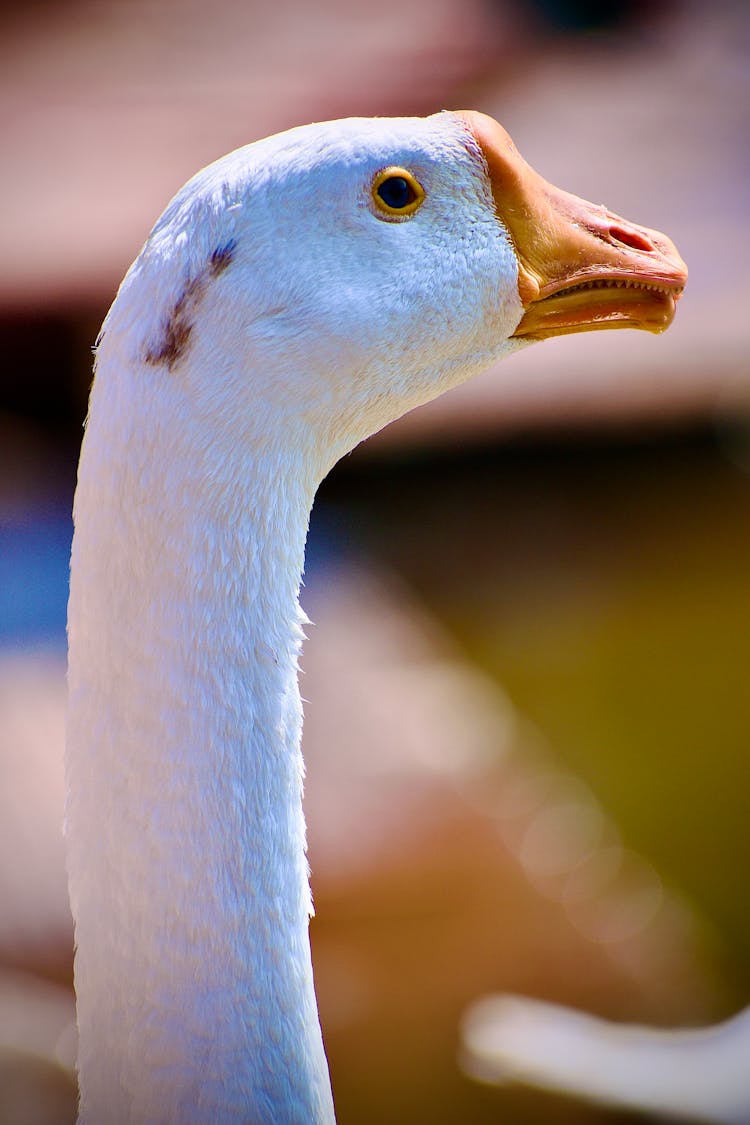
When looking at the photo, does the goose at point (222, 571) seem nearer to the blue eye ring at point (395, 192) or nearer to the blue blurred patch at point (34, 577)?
the blue eye ring at point (395, 192)

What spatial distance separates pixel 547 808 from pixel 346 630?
847 millimetres

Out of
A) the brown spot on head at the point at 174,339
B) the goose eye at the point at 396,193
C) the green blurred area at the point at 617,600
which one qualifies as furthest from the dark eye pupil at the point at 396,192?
the green blurred area at the point at 617,600

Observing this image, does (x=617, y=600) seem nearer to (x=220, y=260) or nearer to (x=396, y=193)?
(x=396, y=193)

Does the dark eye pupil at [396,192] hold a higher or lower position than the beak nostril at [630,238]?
lower

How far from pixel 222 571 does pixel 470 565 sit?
409 centimetres

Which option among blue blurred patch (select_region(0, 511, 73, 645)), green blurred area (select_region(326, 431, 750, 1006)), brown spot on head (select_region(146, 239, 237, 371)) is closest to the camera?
brown spot on head (select_region(146, 239, 237, 371))

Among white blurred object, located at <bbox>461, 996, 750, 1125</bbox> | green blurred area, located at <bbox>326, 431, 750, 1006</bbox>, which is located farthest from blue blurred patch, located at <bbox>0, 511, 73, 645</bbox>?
white blurred object, located at <bbox>461, 996, 750, 1125</bbox>

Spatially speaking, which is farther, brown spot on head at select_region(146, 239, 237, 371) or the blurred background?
the blurred background

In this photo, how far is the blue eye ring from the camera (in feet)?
3.86

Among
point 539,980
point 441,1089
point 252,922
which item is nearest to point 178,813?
point 252,922

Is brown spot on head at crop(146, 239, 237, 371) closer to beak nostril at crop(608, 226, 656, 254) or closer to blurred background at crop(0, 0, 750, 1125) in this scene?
beak nostril at crop(608, 226, 656, 254)

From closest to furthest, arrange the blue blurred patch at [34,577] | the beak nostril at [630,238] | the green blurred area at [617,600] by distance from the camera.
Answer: the beak nostril at [630,238] → the blue blurred patch at [34,577] → the green blurred area at [617,600]

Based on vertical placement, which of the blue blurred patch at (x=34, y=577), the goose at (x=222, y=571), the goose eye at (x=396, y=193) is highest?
the blue blurred patch at (x=34, y=577)

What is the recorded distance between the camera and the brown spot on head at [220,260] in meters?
1.10
